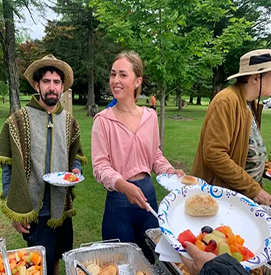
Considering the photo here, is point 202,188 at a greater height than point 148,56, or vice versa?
point 148,56

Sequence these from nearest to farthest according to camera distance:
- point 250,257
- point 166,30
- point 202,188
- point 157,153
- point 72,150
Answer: point 250,257 < point 202,188 < point 157,153 < point 72,150 < point 166,30

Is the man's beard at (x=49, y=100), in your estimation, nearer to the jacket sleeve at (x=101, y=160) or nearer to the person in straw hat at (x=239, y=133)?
the jacket sleeve at (x=101, y=160)

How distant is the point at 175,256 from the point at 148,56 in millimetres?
4497

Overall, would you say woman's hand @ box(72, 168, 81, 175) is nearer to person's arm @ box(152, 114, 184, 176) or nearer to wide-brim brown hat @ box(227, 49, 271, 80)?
person's arm @ box(152, 114, 184, 176)

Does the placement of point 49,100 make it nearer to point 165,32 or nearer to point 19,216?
point 19,216

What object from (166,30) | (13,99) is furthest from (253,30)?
(166,30)

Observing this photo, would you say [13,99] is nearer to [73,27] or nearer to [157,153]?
[73,27]

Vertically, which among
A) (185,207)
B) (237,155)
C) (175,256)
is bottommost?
(175,256)

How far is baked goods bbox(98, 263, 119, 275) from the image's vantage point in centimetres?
159

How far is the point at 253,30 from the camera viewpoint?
22375 millimetres

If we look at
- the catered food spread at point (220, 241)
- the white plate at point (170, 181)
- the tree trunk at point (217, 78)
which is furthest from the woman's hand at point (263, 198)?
the tree trunk at point (217, 78)

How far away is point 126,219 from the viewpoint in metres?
1.96

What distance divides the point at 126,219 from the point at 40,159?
0.85 meters

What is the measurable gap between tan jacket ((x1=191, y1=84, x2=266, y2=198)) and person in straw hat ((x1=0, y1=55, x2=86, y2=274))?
3.83 ft
